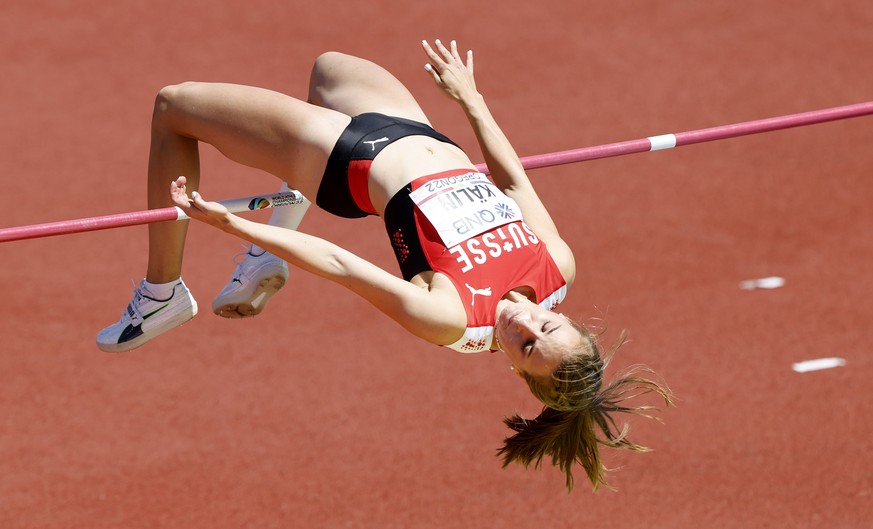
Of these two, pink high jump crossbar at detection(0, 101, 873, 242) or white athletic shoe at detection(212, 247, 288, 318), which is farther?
white athletic shoe at detection(212, 247, 288, 318)

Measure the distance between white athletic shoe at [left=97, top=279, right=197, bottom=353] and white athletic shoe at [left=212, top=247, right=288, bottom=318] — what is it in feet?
0.57

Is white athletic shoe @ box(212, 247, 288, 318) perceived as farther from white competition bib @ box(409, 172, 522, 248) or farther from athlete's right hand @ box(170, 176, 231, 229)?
athlete's right hand @ box(170, 176, 231, 229)

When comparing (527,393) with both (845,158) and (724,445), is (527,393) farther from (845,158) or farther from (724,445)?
(845,158)

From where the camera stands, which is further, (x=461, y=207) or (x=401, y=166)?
(x=401, y=166)

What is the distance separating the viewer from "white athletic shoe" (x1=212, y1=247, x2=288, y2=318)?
4.77 meters

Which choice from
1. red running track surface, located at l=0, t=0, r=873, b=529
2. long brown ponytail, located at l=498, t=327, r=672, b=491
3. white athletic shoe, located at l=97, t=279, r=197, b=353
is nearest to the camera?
long brown ponytail, located at l=498, t=327, r=672, b=491

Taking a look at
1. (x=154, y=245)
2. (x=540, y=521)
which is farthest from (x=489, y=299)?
(x=540, y=521)

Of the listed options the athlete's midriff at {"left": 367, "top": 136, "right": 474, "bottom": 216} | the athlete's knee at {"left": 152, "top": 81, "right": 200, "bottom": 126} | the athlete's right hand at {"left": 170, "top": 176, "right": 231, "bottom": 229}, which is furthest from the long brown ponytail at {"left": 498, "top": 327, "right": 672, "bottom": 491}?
the athlete's knee at {"left": 152, "top": 81, "right": 200, "bottom": 126}

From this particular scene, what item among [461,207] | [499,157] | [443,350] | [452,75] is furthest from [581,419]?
[443,350]

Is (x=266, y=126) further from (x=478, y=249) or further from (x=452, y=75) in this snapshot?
(x=478, y=249)

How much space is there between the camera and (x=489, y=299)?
3768mm

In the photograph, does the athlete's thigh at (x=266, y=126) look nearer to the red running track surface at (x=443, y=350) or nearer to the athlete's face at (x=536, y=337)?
the athlete's face at (x=536, y=337)

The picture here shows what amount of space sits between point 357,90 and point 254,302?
1.00 m

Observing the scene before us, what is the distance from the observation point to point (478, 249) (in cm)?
381
